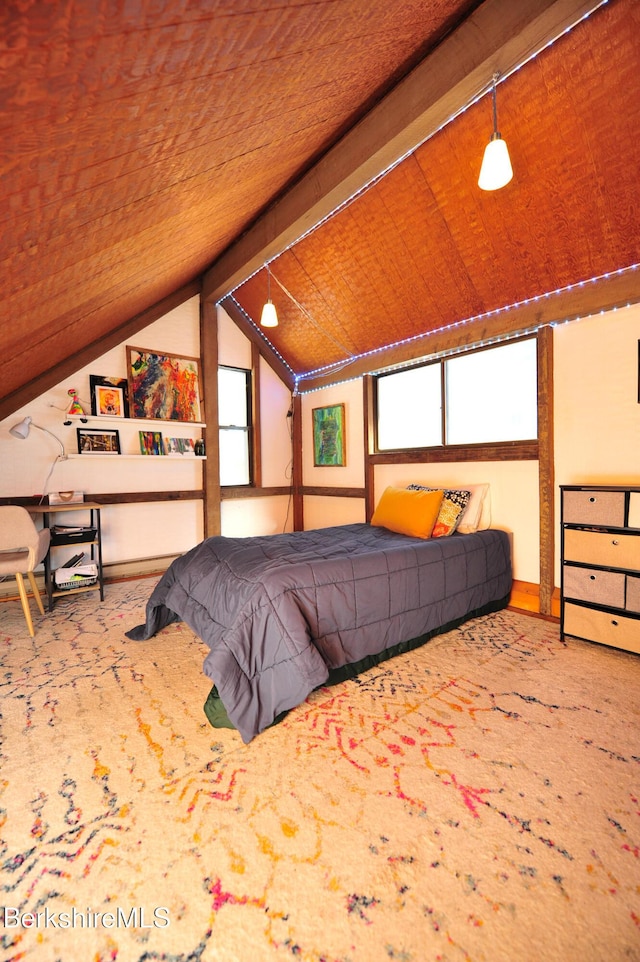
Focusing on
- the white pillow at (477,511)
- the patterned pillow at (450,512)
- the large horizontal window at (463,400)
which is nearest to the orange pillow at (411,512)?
the patterned pillow at (450,512)

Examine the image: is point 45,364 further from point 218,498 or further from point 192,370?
point 218,498

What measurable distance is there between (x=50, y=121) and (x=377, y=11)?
1.38m

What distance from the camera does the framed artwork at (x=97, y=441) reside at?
4164 mm

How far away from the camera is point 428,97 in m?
2.09

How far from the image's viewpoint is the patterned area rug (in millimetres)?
1019

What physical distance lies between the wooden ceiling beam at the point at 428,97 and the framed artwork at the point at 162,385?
2014 millimetres

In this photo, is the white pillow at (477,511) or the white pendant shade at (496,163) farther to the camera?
the white pillow at (477,511)

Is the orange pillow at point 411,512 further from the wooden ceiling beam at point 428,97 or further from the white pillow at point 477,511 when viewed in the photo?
the wooden ceiling beam at point 428,97

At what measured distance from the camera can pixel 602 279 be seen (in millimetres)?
2729

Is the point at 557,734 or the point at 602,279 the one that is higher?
the point at 602,279

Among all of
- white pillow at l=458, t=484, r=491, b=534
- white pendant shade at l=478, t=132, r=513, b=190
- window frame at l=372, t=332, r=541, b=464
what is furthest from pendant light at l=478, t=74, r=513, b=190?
white pillow at l=458, t=484, r=491, b=534

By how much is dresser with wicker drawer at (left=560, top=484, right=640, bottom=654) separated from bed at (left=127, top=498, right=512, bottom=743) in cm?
57

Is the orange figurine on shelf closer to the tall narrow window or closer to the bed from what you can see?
the tall narrow window

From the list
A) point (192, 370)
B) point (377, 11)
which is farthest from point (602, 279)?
point (192, 370)
